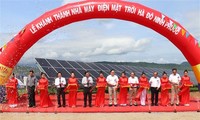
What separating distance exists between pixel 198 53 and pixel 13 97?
711 cm

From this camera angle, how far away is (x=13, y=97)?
1398cm

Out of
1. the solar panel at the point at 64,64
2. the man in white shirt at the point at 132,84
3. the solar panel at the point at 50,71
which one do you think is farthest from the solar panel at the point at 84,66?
the man in white shirt at the point at 132,84

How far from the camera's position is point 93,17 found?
1288cm

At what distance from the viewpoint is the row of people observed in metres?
13.6

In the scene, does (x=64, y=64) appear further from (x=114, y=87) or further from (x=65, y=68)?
(x=114, y=87)

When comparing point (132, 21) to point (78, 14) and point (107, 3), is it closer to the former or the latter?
point (107, 3)
